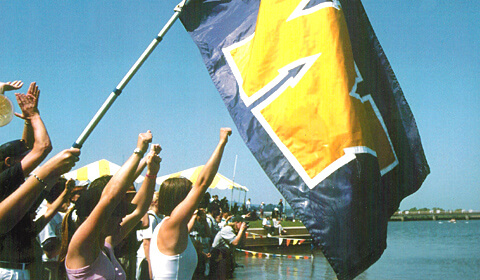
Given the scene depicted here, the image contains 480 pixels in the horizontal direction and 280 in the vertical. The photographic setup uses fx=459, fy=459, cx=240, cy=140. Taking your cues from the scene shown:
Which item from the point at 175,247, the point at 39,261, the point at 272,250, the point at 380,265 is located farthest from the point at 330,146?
the point at 380,265

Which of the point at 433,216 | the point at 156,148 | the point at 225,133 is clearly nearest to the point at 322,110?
the point at 225,133

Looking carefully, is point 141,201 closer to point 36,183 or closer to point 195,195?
point 195,195

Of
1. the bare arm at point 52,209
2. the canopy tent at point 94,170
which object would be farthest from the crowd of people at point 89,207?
the canopy tent at point 94,170

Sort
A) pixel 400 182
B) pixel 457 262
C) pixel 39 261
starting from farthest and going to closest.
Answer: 1. pixel 457 262
2. pixel 400 182
3. pixel 39 261

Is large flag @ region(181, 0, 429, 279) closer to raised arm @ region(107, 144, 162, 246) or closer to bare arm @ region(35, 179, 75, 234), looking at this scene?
raised arm @ region(107, 144, 162, 246)

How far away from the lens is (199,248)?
8.18m

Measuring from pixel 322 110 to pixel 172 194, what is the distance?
1.44 m

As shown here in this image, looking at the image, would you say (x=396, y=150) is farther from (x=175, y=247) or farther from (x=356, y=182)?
(x=175, y=247)

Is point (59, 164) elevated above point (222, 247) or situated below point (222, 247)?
above

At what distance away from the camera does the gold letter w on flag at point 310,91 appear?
374 cm

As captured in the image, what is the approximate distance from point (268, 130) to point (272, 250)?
62.3 ft

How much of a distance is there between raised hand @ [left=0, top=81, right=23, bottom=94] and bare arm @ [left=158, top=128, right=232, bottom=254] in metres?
1.44

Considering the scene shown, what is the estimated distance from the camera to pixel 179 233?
2.99 meters

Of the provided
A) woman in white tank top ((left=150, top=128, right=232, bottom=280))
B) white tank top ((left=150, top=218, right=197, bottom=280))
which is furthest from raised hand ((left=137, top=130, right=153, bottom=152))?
white tank top ((left=150, top=218, right=197, bottom=280))
